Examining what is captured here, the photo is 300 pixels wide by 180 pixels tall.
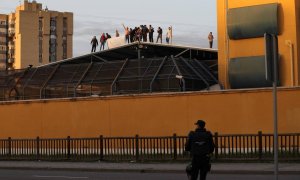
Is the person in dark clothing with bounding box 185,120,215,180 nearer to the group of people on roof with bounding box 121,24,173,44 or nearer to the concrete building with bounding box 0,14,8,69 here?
the group of people on roof with bounding box 121,24,173,44

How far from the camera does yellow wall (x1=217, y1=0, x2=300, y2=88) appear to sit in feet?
115

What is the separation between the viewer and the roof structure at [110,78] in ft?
121

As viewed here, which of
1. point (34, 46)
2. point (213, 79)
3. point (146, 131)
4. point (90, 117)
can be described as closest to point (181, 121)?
point (146, 131)

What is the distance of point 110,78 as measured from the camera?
37.9 meters

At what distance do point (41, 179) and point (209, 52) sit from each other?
30490mm

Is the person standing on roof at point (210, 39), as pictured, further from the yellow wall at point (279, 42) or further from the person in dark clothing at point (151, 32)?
the yellow wall at point (279, 42)

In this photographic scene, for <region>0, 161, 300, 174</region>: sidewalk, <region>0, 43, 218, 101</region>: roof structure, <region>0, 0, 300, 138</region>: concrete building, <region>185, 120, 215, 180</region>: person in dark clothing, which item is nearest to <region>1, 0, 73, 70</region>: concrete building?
<region>0, 43, 218, 101</region>: roof structure

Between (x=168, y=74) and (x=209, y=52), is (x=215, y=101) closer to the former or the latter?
(x=168, y=74)

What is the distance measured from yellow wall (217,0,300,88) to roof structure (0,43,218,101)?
88.3 inches

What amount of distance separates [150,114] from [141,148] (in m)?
7.82

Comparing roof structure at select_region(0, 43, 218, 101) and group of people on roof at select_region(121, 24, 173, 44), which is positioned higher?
group of people on roof at select_region(121, 24, 173, 44)

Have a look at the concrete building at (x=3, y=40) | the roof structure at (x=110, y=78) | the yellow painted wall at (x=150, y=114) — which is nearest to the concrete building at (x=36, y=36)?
the concrete building at (x=3, y=40)

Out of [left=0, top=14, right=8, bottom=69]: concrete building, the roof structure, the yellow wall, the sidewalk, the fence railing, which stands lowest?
the sidewalk

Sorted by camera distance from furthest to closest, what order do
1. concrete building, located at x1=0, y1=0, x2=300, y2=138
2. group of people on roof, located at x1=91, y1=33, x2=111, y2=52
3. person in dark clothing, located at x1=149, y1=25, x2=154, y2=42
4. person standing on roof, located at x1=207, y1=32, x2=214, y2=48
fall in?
group of people on roof, located at x1=91, y1=33, x2=111, y2=52, person in dark clothing, located at x1=149, y1=25, x2=154, y2=42, person standing on roof, located at x1=207, y1=32, x2=214, y2=48, concrete building, located at x1=0, y1=0, x2=300, y2=138
